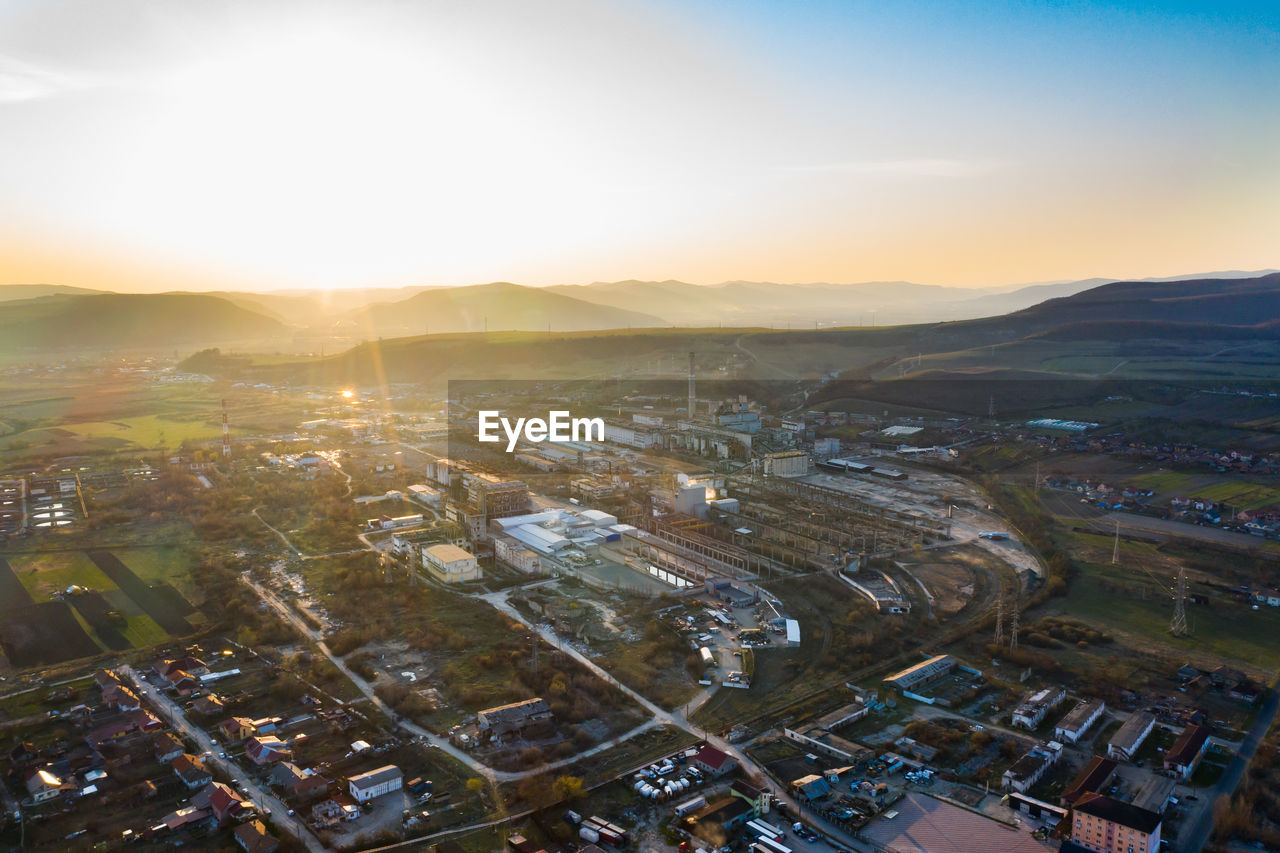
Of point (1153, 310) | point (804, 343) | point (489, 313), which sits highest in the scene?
point (1153, 310)

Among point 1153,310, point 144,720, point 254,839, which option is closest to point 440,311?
point 1153,310

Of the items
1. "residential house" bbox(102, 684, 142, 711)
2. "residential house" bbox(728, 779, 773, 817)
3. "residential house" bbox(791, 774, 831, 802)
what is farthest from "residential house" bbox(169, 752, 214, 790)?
"residential house" bbox(791, 774, 831, 802)

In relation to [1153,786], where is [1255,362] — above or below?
above

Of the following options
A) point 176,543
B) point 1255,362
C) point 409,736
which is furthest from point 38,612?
point 1255,362

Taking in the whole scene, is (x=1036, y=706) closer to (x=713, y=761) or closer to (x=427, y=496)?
(x=713, y=761)

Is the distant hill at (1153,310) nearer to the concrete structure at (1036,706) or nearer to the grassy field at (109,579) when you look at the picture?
the concrete structure at (1036,706)

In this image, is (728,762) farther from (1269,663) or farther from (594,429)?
(594,429)
